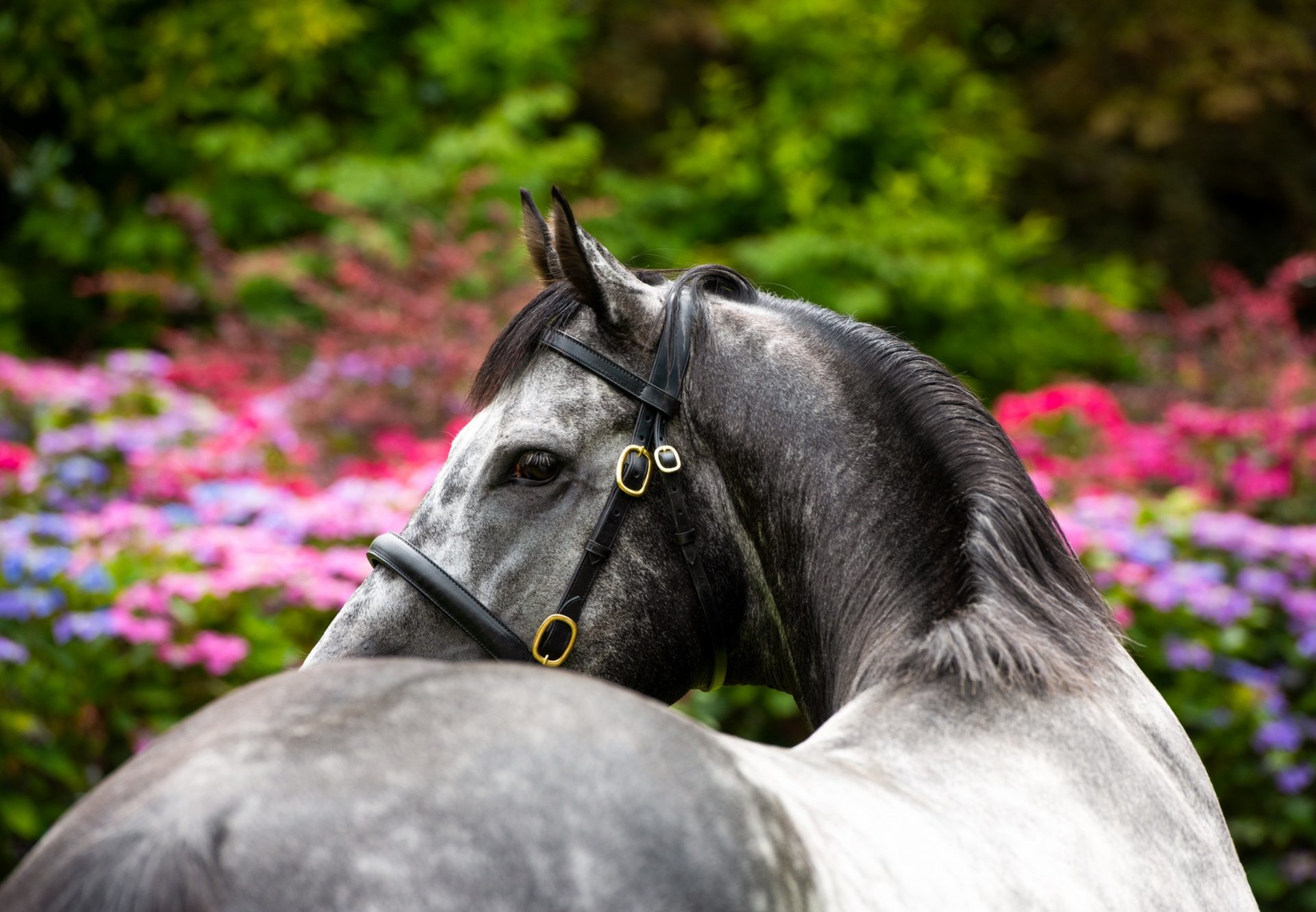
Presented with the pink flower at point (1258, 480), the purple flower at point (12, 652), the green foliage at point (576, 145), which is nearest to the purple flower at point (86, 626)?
the purple flower at point (12, 652)

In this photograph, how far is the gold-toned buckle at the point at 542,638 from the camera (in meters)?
1.87

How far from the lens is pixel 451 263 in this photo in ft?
22.4

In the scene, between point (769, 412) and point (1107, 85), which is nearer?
point (769, 412)

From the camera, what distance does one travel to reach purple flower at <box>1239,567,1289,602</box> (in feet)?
14.4

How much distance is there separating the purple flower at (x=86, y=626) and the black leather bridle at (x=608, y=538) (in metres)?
2.07

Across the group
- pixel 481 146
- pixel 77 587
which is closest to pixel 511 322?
pixel 77 587

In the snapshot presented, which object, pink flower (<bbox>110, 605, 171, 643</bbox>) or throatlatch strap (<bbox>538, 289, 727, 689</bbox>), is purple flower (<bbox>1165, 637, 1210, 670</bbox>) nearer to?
throatlatch strap (<bbox>538, 289, 727, 689</bbox>)

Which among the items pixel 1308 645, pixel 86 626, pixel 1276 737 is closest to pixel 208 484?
pixel 86 626

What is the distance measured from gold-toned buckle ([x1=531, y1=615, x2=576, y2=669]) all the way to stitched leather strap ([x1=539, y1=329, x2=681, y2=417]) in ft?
1.23

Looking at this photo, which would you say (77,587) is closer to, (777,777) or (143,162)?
(777,777)

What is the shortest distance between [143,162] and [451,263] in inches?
165

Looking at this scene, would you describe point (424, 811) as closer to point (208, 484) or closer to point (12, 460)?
point (208, 484)

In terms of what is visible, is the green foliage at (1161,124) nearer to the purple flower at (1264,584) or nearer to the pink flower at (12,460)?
the purple flower at (1264,584)

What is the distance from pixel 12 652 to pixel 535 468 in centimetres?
241
